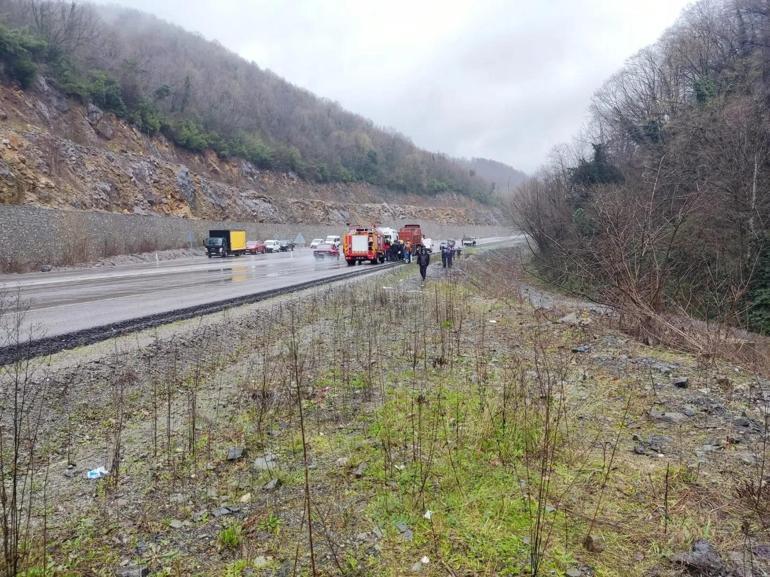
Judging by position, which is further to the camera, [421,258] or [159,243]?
[159,243]

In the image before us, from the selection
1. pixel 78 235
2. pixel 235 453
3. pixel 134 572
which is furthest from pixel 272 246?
pixel 134 572

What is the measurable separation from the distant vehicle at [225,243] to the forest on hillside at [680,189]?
26260 mm

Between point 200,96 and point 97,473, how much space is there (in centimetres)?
8760

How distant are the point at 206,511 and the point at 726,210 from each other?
2168 cm

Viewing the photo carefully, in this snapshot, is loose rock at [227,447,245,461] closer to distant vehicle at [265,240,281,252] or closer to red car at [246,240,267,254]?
red car at [246,240,267,254]

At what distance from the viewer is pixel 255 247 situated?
175 ft

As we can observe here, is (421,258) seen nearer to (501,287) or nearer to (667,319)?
(501,287)

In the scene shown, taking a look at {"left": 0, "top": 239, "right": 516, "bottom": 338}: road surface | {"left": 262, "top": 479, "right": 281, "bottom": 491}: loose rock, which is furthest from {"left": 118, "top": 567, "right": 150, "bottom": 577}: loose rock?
{"left": 0, "top": 239, "right": 516, "bottom": 338}: road surface

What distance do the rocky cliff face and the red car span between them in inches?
198

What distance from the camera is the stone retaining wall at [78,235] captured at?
27.8 meters

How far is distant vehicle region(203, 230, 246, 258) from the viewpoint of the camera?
42969 mm

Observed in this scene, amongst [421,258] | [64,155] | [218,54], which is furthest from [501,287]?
[218,54]

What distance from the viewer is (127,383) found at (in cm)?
693

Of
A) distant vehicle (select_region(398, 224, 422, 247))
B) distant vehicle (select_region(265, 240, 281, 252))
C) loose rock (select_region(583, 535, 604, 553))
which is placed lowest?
loose rock (select_region(583, 535, 604, 553))
